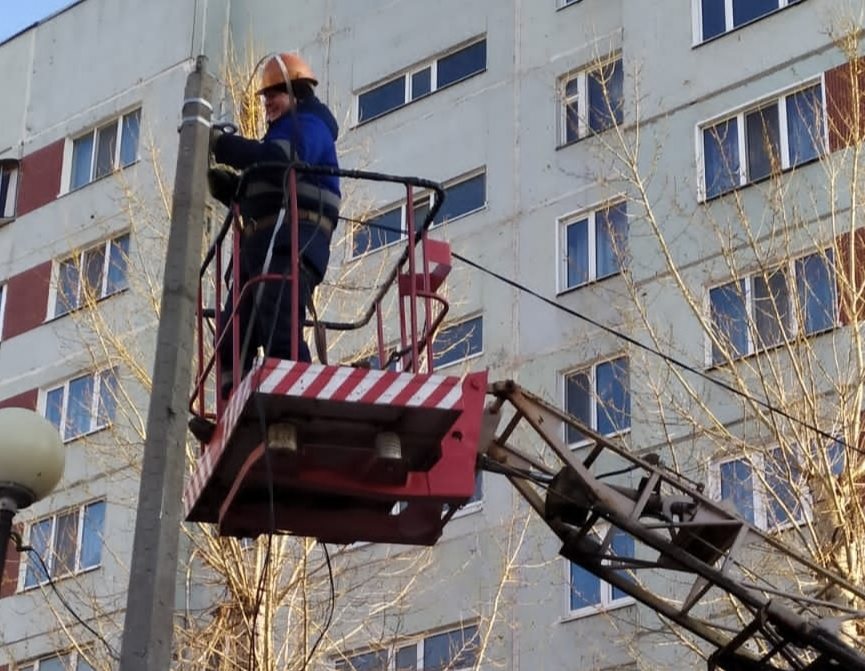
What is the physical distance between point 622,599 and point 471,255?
5451 millimetres

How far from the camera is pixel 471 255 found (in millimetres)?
25562

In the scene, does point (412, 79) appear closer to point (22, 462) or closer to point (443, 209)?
point (443, 209)

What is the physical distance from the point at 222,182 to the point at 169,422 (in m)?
2.56

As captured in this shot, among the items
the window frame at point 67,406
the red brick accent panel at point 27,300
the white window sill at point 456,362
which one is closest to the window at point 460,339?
the white window sill at point 456,362

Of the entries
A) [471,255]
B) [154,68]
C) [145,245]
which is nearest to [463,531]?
[471,255]

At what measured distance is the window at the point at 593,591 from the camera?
2250 centimetres

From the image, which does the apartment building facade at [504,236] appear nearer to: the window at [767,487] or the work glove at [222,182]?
the window at [767,487]

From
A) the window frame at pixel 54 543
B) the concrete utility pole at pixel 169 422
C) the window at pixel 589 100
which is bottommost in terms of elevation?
the concrete utility pole at pixel 169 422

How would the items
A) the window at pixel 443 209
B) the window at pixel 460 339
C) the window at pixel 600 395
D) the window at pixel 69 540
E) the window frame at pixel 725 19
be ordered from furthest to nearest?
1. the window at pixel 69 540
2. the window at pixel 443 209
3. the window at pixel 460 339
4. the window frame at pixel 725 19
5. the window at pixel 600 395

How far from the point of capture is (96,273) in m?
29.8

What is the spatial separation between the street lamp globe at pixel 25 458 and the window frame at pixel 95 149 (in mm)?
19483

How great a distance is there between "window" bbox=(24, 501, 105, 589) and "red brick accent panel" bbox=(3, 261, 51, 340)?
3.65 m

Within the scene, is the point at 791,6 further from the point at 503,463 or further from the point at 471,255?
the point at 503,463

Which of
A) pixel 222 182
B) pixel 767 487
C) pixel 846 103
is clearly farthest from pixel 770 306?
pixel 222 182
